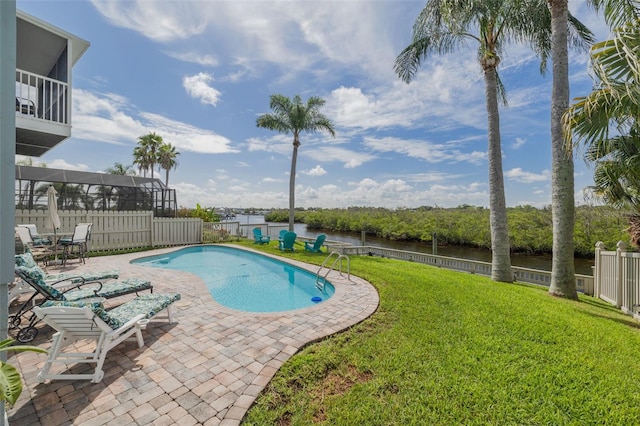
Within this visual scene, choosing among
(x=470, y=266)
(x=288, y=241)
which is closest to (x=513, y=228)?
(x=470, y=266)

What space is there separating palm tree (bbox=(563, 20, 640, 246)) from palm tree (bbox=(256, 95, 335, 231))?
1247cm

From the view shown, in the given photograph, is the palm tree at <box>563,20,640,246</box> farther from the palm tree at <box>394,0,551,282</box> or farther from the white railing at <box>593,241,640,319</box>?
the palm tree at <box>394,0,551,282</box>

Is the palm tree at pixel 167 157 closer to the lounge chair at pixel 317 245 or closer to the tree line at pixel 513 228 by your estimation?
the lounge chair at pixel 317 245

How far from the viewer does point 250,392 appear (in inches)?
103

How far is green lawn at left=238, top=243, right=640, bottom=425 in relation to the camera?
2387mm

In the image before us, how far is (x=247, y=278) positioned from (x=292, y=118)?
34.0 ft

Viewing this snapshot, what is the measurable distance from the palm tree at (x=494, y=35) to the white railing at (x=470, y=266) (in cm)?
168

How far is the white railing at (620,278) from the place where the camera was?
18.2ft

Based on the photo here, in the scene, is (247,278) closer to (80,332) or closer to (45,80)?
(80,332)

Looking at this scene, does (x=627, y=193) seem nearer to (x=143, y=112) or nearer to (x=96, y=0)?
(x=96, y=0)

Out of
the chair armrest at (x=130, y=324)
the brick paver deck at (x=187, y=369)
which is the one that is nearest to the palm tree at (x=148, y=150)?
the brick paver deck at (x=187, y=369)

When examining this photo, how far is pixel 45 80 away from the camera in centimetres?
727

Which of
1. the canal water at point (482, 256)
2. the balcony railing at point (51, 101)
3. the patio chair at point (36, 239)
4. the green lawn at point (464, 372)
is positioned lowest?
the canal water at point (482, 256)

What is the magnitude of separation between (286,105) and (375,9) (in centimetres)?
799
